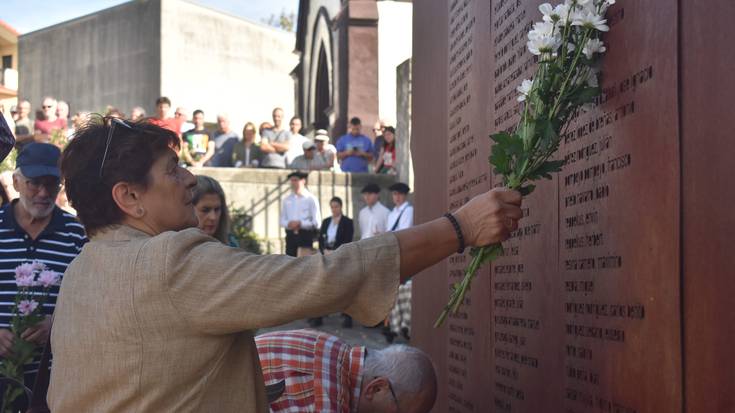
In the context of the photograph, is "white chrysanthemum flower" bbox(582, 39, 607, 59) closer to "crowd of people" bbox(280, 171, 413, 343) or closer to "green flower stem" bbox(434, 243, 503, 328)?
"green flower stem" bbox(434, 243, 503, 328)

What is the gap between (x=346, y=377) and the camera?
3350 mm

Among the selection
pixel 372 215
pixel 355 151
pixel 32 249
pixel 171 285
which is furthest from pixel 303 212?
pixel 171 285

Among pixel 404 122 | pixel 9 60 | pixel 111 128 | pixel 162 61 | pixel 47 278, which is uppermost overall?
pixel 9 60

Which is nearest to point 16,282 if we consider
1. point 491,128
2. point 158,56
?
point 491,128

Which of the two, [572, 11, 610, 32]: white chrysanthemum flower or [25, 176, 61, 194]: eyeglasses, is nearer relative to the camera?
[572, 11, 610, 32]: white chrysanthemum flower

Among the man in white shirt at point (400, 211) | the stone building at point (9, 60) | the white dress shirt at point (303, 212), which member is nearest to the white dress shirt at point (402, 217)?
the man in white shirt at point (400, 211)

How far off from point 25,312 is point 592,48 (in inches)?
121

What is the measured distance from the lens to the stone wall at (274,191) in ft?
52.5

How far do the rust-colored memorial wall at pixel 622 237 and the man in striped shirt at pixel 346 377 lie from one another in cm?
47

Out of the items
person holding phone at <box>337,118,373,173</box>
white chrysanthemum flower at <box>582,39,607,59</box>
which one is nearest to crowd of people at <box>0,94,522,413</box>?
white chrysanthemum flower at <box>582,39,607,59</box>

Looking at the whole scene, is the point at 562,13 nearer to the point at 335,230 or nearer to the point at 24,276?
the point at 24,276

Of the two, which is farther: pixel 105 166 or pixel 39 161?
pixel 39 161

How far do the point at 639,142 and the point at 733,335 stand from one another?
66 cm

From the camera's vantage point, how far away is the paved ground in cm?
1062
